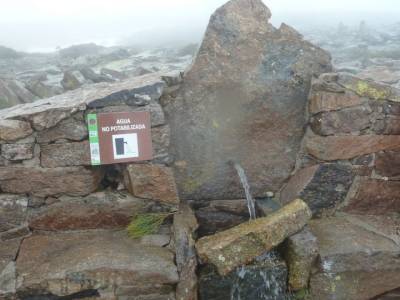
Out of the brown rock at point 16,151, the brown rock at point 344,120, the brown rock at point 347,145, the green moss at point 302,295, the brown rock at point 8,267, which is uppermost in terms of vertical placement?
the brown rock at point 344,120

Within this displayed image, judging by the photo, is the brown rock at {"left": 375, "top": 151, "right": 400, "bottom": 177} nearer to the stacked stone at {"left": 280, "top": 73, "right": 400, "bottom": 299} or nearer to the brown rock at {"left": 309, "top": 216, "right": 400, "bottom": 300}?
the stacked stone at {"left": 280, "top": 73, "right": 400, "bottom": 299}

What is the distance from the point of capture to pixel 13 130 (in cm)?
364

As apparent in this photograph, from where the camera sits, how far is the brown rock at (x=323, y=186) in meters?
4.18

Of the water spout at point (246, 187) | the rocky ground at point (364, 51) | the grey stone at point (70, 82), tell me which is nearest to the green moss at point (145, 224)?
the water spout at point (246, 187)

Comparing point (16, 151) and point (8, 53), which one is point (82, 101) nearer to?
point (16, 151)

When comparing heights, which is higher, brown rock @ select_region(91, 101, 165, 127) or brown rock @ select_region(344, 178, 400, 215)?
brown rock @ select_region(91, 101, 165, 127)

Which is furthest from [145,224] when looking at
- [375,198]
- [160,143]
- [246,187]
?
[375,198]

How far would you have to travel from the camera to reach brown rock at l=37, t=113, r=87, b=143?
3725 millimetres

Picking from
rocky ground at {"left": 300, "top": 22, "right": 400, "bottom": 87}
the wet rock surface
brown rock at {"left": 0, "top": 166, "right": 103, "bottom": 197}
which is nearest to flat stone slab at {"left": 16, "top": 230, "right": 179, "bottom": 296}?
the wet rock surface

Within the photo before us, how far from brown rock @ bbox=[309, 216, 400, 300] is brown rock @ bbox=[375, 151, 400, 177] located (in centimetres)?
68

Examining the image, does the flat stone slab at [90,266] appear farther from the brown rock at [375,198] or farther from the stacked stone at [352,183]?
the brown rock at [375,198]

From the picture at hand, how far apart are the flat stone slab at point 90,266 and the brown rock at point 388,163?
204 centimetres

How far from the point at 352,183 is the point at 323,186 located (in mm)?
278

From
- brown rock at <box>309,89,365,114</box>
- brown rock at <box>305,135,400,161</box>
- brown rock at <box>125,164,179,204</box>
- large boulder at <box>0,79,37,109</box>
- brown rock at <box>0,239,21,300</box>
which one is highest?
brown rock at <box>309,89,365,114</box>
